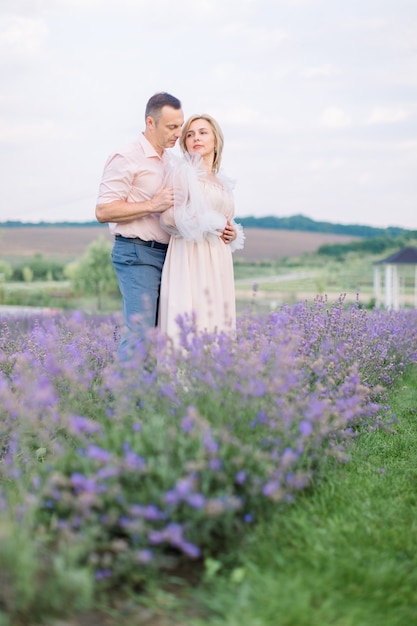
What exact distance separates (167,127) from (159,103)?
0.14 metres

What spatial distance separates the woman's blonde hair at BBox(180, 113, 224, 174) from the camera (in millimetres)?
A: 4305

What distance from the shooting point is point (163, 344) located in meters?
3.19

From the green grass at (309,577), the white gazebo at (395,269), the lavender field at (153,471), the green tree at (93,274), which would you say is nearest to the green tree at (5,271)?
the green tree at (93,274)

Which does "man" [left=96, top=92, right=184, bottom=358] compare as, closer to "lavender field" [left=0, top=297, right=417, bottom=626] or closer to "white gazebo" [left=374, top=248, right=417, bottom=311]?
Result: "lavender field" [left=0, top=297, right=417, bottom=626]

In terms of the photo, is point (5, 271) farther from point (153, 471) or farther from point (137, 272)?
point (153, 471)

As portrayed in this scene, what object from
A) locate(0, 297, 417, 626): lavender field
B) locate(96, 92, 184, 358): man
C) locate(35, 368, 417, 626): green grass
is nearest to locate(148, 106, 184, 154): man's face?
locate(96, 92, 184, 358): man

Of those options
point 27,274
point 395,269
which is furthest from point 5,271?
point 395,269

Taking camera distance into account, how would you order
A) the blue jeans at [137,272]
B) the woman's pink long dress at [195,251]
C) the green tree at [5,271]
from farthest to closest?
the green tree at [5,271] → the blue jeans at [137,272] → the woman's pink long dress at [195,251]

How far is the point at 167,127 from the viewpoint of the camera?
425 centimetres

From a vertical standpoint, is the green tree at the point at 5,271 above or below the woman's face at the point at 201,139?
below

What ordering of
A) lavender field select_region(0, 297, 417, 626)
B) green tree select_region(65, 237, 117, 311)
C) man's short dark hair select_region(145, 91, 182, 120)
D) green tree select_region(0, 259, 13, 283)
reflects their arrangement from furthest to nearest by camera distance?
1. green tree select_region(65, 237, 117, 311)
2. green tree select_region(0, 259, 13, 283)
3. man's short dark hair select_region(145, 91, 182, 120)
4. lavender field select_region(0, 297, 417, 626)

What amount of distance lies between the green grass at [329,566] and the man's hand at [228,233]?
156 cm

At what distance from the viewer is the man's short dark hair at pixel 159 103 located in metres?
4.23

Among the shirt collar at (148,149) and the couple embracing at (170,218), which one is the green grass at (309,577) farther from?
the shirt collar at (148,149)
